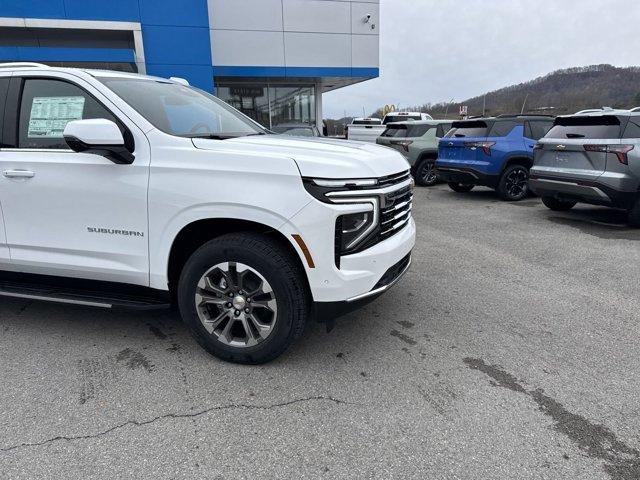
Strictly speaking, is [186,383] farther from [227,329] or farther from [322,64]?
[322,64]

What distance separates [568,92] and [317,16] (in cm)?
2961

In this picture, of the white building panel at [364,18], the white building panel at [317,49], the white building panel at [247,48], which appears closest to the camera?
the white building panel at [247,48]

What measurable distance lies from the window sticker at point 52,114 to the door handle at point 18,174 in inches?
11.4

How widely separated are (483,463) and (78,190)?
118 inches

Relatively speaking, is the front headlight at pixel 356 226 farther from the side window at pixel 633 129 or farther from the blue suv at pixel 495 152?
the blue suv at pixel 495 152

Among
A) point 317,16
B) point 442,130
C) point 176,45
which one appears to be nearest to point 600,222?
point 442,130

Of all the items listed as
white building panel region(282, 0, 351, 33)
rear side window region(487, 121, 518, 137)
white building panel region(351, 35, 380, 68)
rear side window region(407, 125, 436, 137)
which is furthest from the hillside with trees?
rear side window region(487, 121, 518, 137)

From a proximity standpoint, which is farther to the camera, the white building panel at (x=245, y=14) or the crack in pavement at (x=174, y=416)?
the white building panel at (x=245, y=14)

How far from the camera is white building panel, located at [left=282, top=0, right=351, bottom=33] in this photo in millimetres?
19297

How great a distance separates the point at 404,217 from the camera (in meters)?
3.37

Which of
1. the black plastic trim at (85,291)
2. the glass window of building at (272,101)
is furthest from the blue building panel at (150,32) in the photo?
the black plastic trim at (85,291)

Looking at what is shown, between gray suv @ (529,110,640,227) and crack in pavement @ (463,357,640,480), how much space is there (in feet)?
16.0

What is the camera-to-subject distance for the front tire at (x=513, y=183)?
9297 millimetres

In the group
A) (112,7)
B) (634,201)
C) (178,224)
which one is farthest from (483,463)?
(112,7)
